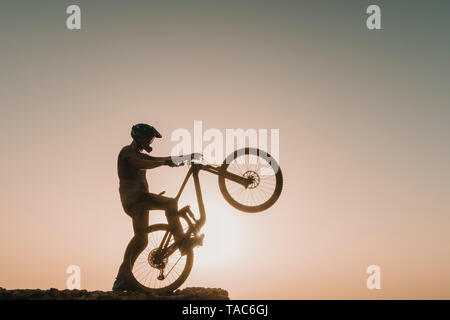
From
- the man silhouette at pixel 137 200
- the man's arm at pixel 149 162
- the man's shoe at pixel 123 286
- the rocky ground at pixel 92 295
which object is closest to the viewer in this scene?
the rocky ground at pixel 92 295

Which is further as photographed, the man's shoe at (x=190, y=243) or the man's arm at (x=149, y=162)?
the man's shoe at (x=190, y=243)

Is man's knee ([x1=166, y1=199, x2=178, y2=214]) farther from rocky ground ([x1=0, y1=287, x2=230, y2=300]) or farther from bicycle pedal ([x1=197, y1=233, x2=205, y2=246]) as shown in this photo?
rocky ground ([x1=0, y1=287, x2=230, y2=300])

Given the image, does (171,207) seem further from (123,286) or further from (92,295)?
(92,295)

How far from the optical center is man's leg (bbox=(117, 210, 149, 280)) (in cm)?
989

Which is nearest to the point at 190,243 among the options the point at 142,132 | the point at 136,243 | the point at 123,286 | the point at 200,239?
the point at 200,239

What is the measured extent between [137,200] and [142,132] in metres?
1.43

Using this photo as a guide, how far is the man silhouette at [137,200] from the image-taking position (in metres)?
9.66

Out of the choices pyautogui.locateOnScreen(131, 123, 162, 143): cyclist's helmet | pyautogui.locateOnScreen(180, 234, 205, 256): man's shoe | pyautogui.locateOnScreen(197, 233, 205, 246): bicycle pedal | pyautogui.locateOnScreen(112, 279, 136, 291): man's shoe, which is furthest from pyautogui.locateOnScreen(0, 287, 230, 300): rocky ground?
pyautogui.locateOnScreen(131, 123, 162, 143): cyclist's helmet

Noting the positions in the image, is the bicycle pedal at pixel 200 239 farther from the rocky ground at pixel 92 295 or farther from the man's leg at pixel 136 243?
the man's leg at pixel 136 243

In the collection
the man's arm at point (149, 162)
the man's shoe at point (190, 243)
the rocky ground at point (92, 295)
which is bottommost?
the rocky ground at point (92, 295)

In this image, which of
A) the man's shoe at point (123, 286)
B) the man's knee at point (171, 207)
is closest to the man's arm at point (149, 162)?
the man's knee at point (171, 207)
